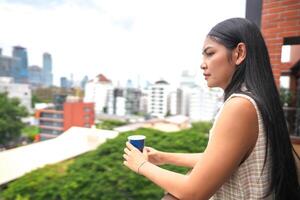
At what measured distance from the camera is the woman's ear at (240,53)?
24.7 inches

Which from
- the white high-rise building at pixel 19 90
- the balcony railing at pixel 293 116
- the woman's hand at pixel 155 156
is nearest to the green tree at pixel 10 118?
the white high-rise building at pixel 19 90

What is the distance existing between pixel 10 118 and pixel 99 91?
20235 mm

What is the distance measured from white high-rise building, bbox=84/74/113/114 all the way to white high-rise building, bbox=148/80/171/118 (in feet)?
19.4

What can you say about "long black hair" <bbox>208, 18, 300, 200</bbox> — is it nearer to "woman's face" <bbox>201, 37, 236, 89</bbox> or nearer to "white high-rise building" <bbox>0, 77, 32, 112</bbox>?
"woman's face" <bbox>201, 37, 236, 89</bbox>

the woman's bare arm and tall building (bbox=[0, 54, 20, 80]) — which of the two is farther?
tall building (bbox=[0, 54, 20, 80])

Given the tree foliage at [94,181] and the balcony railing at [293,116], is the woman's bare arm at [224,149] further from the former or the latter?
the tree foliage at [94,181]

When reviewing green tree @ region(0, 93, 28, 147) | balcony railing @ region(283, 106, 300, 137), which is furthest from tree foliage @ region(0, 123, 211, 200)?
green tree @ region(0, 93, 28, 147)

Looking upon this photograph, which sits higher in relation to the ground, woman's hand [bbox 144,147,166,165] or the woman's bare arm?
the woman's bare arm

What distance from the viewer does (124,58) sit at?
24.2 m

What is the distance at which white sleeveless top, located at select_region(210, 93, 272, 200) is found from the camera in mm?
593

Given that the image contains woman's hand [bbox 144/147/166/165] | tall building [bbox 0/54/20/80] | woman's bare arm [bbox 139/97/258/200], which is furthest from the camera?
tall building [bbox 0/54/20/80]

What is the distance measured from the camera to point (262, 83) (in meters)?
0.62

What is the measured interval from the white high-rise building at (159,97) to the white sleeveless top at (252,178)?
3397cm

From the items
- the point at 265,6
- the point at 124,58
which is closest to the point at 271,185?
the point at 265,6
